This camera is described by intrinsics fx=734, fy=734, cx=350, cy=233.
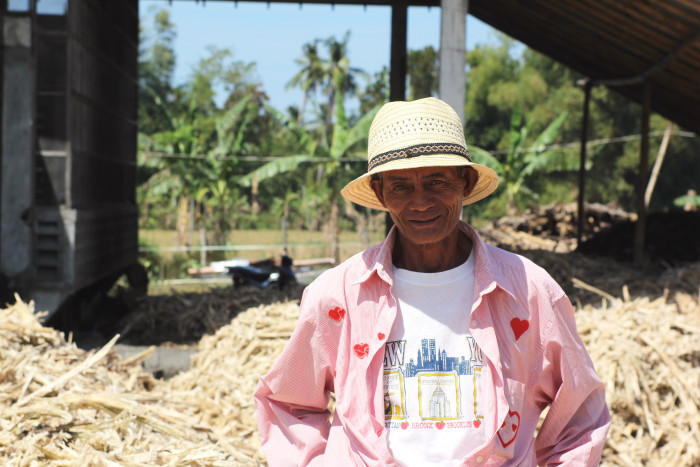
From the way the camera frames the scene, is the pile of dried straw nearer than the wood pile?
Yes

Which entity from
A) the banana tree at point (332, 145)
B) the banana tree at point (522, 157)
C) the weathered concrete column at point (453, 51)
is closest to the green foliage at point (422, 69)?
the banana tree at point (522, 157)

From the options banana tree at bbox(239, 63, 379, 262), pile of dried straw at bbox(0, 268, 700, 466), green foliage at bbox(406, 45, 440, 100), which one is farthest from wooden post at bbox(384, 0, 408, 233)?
green foliage at bbox(406, 45, 440, 100)

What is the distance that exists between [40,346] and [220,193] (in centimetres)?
1762

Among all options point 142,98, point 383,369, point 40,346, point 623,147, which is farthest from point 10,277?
point 623,147

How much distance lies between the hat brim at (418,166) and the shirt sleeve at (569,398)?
1.43ft

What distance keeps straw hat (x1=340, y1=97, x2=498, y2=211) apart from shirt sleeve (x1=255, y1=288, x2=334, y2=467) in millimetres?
474

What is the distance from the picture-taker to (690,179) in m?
30.2

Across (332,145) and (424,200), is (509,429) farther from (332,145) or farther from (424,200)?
(332,145)

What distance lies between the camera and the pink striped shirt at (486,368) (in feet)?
6.44

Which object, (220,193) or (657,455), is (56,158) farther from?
(220,193)

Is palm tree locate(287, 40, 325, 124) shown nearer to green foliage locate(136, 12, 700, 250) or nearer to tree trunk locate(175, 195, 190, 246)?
green foliage locate(136, 12, 700, 250)

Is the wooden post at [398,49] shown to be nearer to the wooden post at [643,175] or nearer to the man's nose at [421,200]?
the wooden post at [643,175]

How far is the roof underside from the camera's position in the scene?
7.76 metres

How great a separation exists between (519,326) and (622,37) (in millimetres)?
7911
